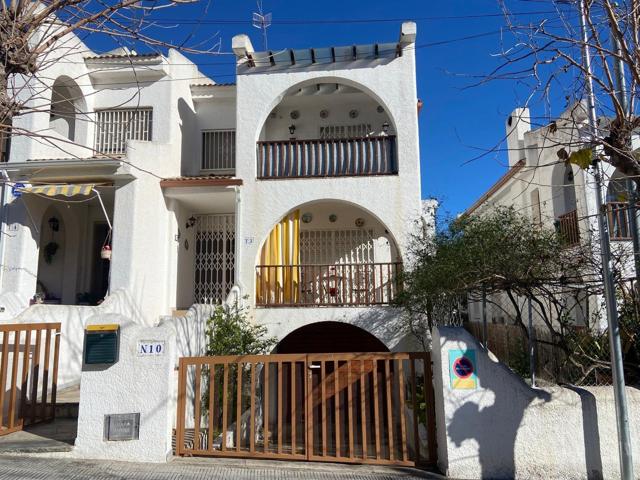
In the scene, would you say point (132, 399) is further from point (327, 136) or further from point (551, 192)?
point (551, 192)

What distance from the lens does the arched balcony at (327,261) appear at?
11148mm

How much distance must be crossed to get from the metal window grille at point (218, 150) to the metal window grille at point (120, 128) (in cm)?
182

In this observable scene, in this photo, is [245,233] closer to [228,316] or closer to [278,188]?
[278,188]

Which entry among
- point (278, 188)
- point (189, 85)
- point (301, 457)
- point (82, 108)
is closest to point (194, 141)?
point (189, 85)

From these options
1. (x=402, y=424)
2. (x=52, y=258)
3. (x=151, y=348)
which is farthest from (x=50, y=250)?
(x=402, y=424)

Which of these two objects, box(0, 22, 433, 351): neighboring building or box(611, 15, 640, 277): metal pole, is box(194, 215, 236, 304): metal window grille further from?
box(611, 15, 640, 277): metal pole

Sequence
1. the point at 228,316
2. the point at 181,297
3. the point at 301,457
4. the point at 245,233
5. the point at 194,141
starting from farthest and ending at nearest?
1. the point at 194,141
2. the point at 181,297
3. the point at 245,233
4. the point at 228,316
5. the point at 301,457

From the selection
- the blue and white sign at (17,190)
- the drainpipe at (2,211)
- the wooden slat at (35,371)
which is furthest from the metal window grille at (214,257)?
the wooden slat at (35,371)

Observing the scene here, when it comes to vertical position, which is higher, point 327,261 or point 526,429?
point 327,261

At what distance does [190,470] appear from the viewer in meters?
6.05

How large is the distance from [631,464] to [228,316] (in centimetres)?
758

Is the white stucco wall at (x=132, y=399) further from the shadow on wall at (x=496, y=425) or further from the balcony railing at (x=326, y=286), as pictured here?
the balcony railing at (x=326, y=286)

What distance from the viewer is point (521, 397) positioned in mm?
6035

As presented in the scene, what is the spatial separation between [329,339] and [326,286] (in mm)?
1752
